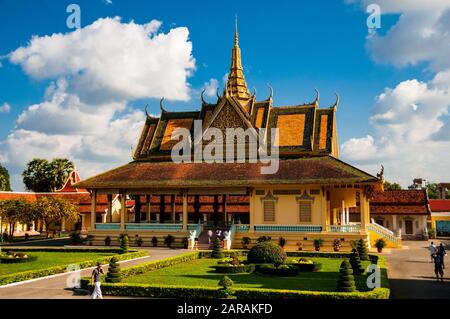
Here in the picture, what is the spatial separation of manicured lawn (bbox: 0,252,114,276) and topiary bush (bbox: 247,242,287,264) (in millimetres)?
9958

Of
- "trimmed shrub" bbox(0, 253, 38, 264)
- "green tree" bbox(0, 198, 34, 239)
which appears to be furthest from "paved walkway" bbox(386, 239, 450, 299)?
"green tree" bbox(0, 198, 34, 239)

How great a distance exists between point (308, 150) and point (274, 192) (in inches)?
222

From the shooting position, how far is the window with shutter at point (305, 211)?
1431 inches

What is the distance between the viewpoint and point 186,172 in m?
40.6

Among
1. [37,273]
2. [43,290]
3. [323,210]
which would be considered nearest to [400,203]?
[323,210]

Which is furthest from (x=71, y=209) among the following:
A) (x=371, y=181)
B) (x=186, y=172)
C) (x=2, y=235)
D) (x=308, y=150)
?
(x=371, y=181)

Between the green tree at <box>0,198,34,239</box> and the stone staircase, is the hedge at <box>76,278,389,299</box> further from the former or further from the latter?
the green tree at <box>0,198,34,239</box>

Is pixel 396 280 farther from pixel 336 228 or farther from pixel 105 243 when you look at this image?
pixel 105 243

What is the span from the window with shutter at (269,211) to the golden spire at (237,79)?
17272mm

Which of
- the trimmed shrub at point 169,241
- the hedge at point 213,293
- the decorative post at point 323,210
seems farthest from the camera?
the trimmed shrub at point 169,241

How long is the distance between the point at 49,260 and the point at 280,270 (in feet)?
47.5

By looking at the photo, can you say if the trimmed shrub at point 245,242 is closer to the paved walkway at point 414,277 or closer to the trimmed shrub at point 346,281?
the paved walkway at point 414,277

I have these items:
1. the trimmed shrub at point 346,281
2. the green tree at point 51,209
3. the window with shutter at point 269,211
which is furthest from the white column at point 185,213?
the trimmed shrub at point 346,281

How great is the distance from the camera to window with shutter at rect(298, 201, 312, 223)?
36344 millimetres
